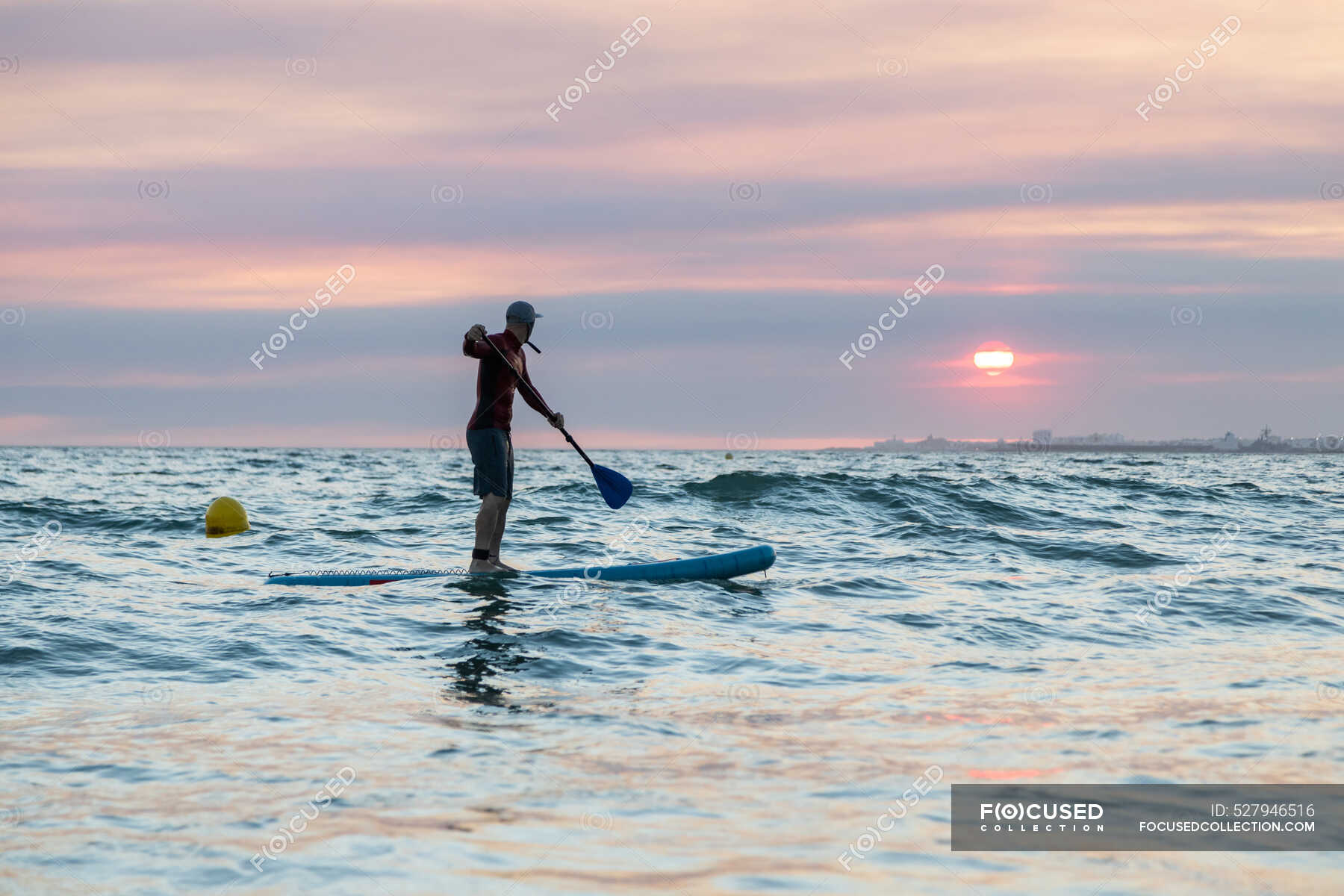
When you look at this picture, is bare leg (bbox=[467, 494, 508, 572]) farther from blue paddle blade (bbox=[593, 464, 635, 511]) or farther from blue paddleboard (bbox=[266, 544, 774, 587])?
blue paddle blade (bbox=[593, 464, 635, 511])

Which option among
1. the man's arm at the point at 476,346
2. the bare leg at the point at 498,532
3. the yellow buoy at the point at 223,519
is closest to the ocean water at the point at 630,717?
the bare leg at the point at 498,532

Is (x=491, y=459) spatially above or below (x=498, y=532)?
above

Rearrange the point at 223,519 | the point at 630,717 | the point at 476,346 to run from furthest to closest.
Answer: the point at 223,519, the point at 476,346, the point at 630,717

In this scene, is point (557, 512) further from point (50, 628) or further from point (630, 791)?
point (630, 791)

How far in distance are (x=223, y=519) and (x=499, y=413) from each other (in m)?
8.94

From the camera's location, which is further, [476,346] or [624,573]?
[624,573]

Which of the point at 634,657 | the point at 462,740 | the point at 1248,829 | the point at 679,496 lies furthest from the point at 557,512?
the point at 1248,829

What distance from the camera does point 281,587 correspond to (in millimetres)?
10484

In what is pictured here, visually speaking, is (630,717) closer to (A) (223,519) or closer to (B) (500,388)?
(B) (500,388)

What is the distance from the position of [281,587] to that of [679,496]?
619 inches

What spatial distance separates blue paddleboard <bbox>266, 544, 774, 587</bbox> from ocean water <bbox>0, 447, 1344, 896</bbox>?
205mm

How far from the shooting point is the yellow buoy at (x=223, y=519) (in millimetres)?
17016

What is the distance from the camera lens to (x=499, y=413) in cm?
1016

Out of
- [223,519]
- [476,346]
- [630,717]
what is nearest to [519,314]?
[476,346]
